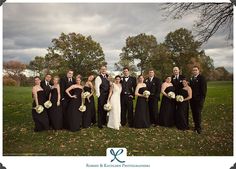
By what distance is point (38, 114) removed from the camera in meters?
10.1

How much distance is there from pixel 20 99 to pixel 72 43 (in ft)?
8.74

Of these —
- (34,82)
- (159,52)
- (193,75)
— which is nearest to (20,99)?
(34,82)

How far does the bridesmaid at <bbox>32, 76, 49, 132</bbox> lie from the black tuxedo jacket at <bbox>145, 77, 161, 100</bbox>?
3.27m

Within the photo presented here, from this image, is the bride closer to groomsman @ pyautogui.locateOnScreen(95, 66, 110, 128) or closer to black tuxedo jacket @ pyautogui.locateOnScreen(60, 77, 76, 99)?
groomsman @ pyautogui.locateOnScreen(95, 66, 110, 128)

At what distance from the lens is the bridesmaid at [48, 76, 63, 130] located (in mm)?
10141

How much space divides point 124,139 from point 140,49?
3.11m

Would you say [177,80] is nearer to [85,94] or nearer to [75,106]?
[85,94]

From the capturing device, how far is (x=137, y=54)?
11.0 m

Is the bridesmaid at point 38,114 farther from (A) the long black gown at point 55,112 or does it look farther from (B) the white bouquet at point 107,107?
(B) the white bouquet at point 107,107

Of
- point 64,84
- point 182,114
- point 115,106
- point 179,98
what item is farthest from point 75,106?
point 182,114

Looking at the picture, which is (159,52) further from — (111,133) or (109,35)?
(111,133)

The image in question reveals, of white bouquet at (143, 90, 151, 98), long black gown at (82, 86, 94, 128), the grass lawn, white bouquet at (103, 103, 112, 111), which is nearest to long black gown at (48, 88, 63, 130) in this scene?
the grass lawn

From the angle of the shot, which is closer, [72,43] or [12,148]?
[12,148]

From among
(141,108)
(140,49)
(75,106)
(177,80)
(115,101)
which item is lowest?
(141,108)
